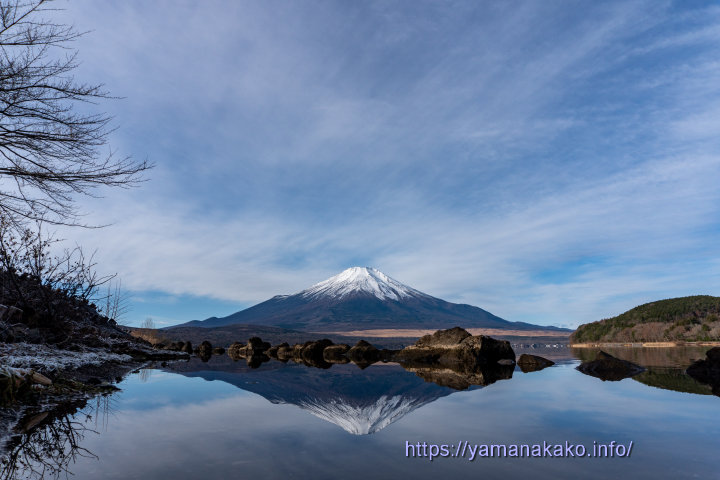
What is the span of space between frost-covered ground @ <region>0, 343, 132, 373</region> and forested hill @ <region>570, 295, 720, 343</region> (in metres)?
91.4

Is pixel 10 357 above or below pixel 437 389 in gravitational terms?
above

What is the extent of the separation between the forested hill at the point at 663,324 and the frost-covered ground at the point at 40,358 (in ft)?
300

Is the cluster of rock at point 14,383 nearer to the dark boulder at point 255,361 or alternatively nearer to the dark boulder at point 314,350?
the dark boulder at point 255,361

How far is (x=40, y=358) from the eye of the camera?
31.5 ft

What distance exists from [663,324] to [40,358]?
111 m

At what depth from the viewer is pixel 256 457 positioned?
4449 mm

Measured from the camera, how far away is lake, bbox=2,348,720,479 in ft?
13.3

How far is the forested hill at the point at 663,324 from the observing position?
257 ft

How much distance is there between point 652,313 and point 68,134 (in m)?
121

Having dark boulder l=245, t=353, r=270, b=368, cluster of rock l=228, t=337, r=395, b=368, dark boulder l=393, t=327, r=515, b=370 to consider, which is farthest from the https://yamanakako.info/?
cluster of rock l=228, t=337, r=395, b=368

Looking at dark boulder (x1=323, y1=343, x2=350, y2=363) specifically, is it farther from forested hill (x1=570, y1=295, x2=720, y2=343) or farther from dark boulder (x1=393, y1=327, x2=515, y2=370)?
forested hill (x1=570, y1=295, x2=720, y2=343)

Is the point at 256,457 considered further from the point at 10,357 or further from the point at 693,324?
the point at 693,324

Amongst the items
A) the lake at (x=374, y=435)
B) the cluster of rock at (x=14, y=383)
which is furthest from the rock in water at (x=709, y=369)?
the cluster of rock at (x=14, y=383)

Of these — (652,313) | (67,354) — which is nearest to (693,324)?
(652,313)
